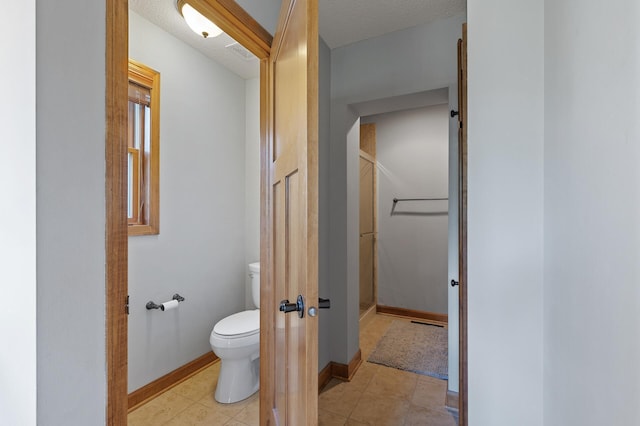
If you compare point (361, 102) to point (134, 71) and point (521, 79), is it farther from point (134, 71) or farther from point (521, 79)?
point (134, 71)

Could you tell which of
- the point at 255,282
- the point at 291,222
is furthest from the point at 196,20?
the point at 255,282

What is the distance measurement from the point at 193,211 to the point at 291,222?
57.6 inches

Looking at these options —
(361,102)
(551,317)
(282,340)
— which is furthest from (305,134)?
(361,102)

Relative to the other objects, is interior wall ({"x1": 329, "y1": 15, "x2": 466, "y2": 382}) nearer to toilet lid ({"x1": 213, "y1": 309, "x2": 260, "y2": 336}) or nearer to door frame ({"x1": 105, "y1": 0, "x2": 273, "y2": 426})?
toilet lid ({"x1": 213, "y1": 309, "x2": 260, "y2": 336})

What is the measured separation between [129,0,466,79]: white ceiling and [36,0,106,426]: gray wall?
1234 mm

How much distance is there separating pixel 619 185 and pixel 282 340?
1.11 metres

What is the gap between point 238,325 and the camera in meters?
1.99

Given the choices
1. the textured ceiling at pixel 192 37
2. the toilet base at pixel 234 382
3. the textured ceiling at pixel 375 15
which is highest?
the textured ceiling at pixel 375 15

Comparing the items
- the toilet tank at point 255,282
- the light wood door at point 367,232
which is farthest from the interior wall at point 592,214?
the light wood door at point 367,232

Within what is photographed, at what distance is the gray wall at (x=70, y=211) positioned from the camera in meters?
0.72

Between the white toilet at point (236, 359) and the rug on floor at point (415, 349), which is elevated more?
the white toilet at point (236, 359)

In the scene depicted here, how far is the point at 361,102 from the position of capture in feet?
6.95

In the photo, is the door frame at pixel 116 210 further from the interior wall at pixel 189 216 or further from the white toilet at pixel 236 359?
the interior wall at pixel 189 216
